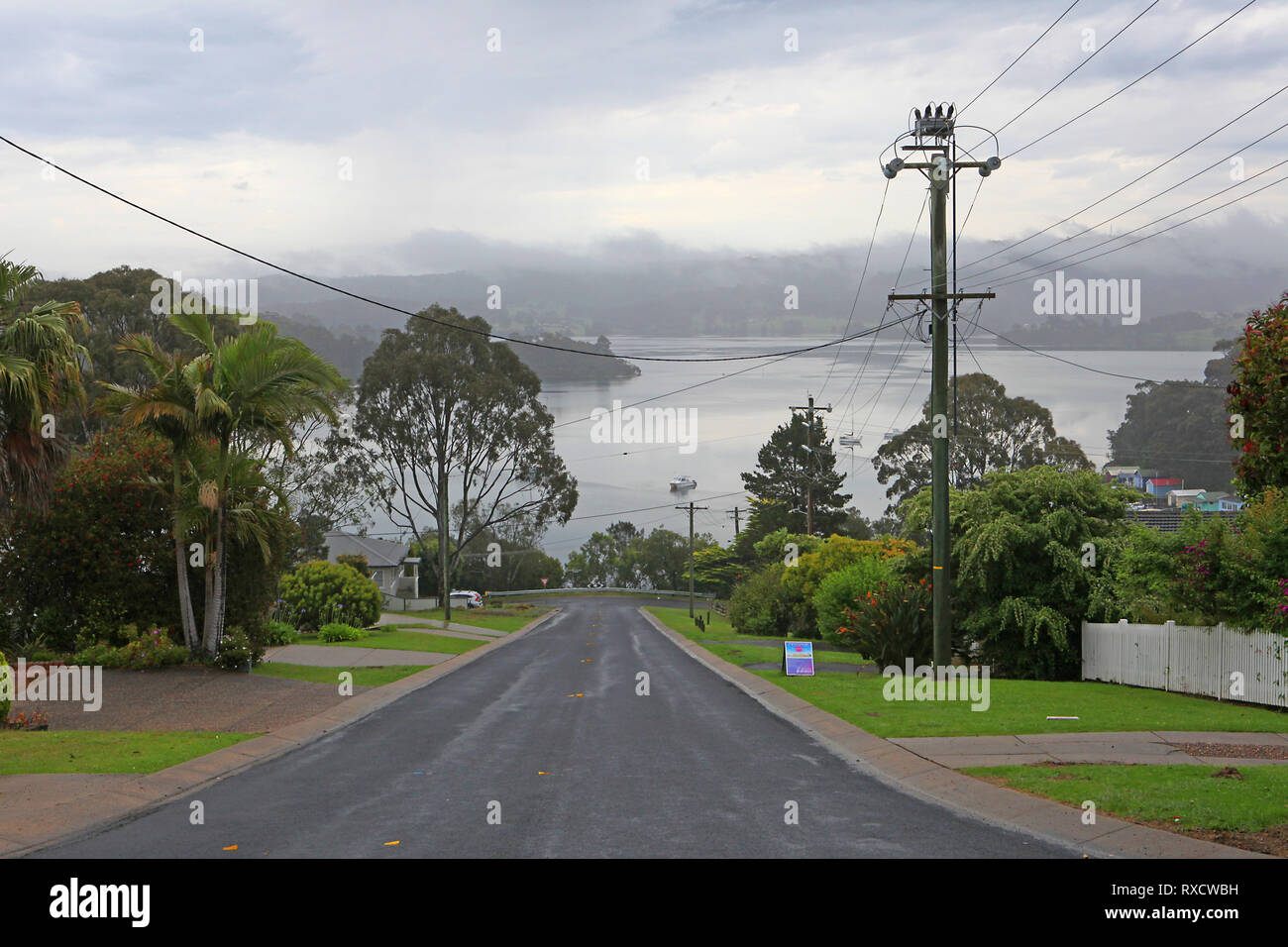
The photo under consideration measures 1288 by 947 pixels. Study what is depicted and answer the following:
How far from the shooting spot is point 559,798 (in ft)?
33.9

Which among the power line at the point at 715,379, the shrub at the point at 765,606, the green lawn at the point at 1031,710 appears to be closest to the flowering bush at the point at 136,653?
the green lawn at the point at 1031,710

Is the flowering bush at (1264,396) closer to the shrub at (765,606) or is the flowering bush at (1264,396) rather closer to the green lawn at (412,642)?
the green lawn at (412,642)

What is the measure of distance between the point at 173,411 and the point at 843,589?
22.0 metres

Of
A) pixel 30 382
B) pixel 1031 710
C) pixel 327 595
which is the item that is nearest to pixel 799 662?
pixel 1031 710

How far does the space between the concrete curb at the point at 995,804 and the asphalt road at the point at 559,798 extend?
28 cm

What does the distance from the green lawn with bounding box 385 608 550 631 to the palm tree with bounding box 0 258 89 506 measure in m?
35.3

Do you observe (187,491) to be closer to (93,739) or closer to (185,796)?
→ (93,739)

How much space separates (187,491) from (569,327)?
6072 centimetres

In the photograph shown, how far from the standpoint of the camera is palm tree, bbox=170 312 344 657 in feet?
73.0

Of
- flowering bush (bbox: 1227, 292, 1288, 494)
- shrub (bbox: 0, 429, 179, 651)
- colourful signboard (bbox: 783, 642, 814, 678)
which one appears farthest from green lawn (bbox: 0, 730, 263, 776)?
flowering bush (bbox: 1227, 292, 1288, 494)

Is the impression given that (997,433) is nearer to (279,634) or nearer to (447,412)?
(447,412)

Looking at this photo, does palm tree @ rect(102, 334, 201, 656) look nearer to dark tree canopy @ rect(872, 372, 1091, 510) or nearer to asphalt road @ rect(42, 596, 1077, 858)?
asphalt road @ rect(42, 596, 1077, 858)

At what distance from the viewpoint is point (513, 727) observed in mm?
15758
